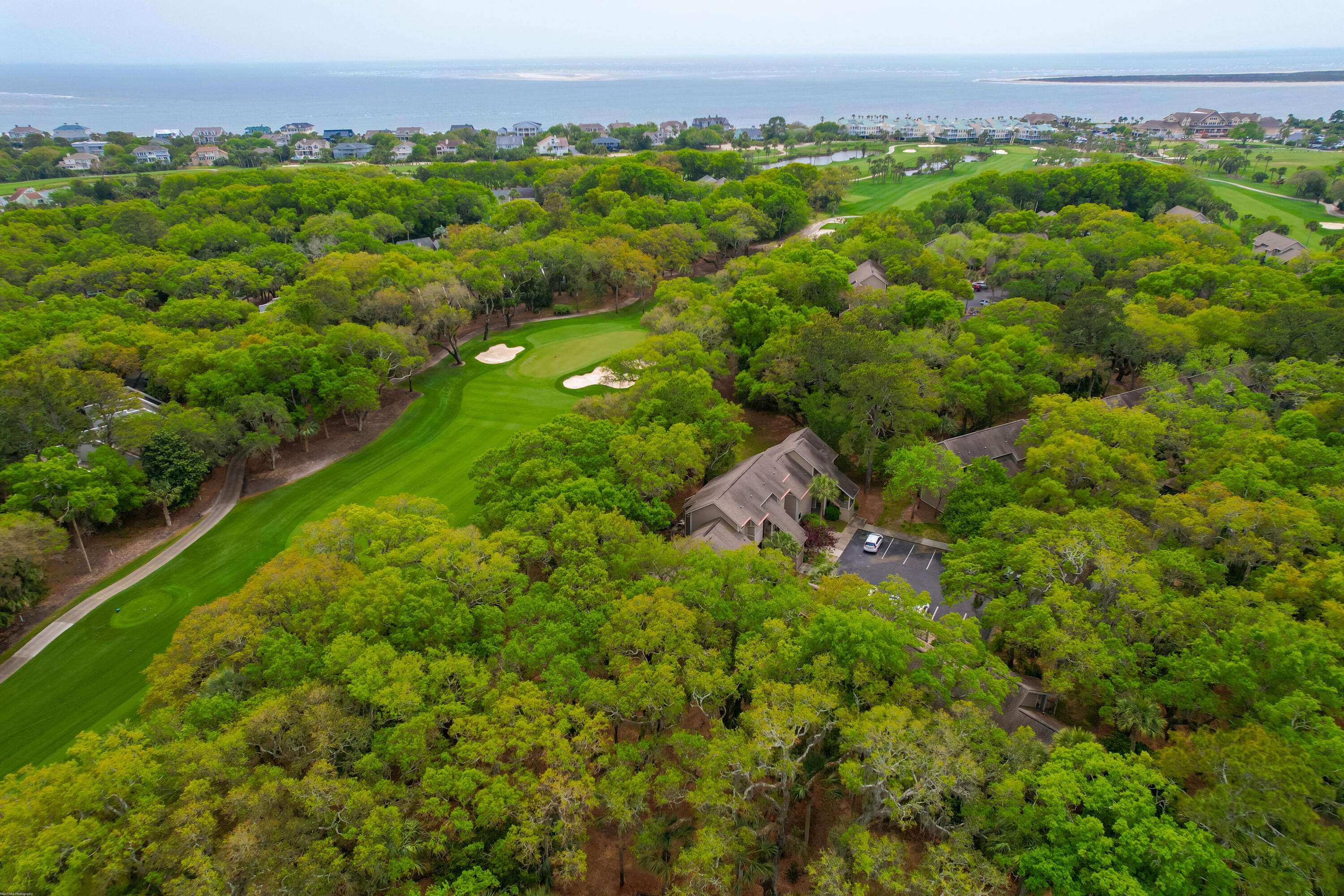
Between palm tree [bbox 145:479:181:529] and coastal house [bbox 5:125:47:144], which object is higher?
coastal house [bbox 5:125:47:144]

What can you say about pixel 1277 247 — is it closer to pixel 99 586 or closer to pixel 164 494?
pixel 164 494

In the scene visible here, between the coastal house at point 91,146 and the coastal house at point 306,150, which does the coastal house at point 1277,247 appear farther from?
the coastal house at point 91,146

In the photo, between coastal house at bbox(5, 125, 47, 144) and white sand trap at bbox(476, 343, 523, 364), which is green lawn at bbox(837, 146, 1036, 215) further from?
coastal house at bbox(5, 125, 47, 144)

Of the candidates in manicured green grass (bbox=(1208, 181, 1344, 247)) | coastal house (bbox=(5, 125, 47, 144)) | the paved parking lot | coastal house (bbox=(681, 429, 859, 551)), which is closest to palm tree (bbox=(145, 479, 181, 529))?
coastal house (bbox=(681, 429, 859, 551))

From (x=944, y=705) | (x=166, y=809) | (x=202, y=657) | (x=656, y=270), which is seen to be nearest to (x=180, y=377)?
(x=202, y=657)

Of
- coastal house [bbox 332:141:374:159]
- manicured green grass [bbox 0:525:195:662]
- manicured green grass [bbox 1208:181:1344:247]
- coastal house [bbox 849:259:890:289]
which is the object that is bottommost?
manicured green grass [bbox 0:525:195:662]

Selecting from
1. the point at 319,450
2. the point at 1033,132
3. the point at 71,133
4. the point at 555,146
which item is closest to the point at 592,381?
the point at 319,450

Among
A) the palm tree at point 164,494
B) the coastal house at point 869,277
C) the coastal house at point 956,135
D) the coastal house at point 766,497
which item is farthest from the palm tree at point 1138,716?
the coastal house at point 956,135
